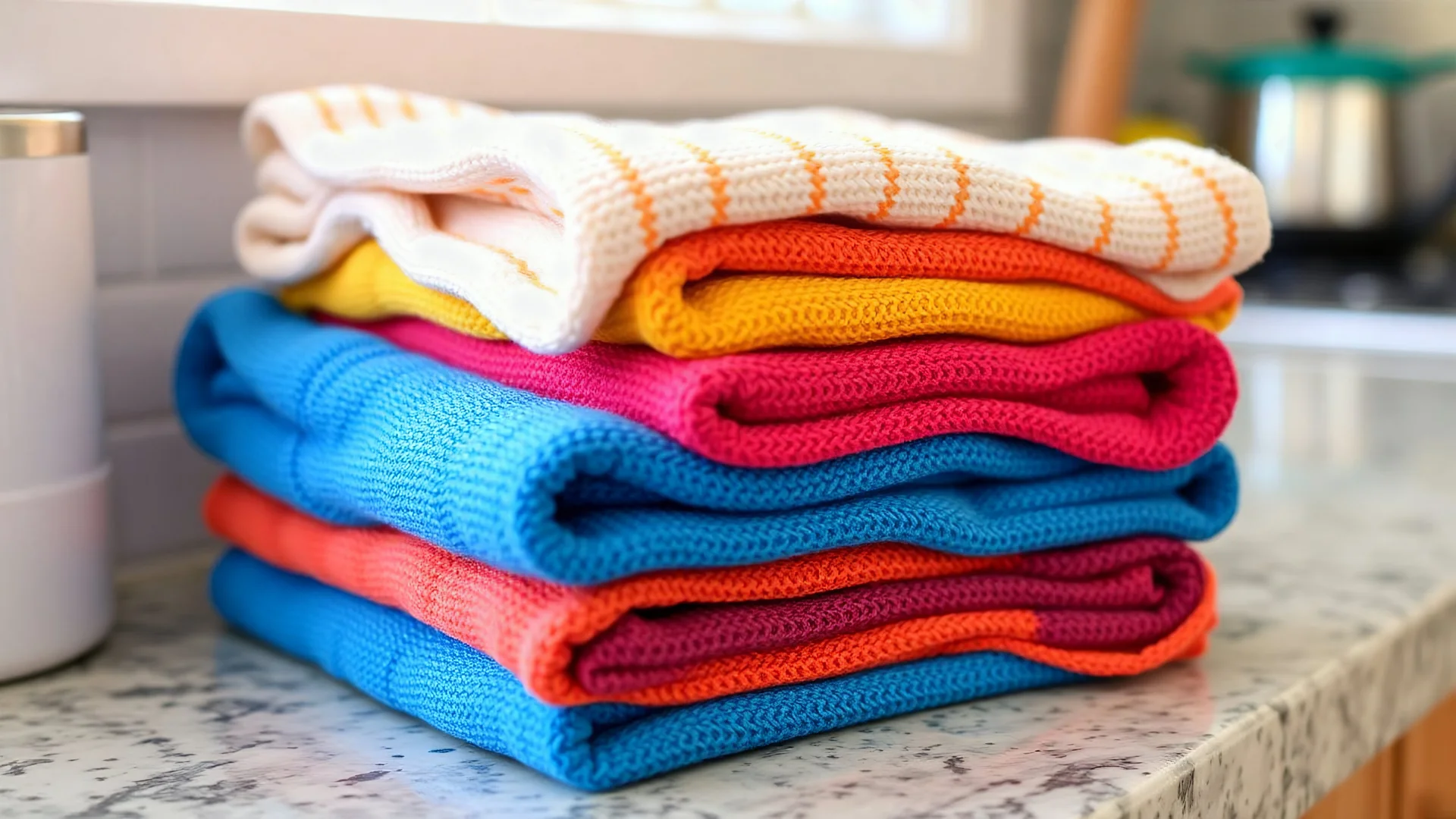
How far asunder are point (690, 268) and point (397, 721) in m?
0.23

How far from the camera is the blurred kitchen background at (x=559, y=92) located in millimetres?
768

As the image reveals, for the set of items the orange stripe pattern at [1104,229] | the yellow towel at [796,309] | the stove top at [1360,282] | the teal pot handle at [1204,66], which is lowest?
the stove top at [1360,282]

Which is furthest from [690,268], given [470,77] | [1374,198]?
[1374,198]

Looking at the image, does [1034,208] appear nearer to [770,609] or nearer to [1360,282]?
[770,609]

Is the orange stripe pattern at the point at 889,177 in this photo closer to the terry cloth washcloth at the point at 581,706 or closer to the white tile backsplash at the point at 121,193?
the terry cloth washcloth at the point at 581,706

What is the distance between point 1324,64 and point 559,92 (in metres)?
0.99

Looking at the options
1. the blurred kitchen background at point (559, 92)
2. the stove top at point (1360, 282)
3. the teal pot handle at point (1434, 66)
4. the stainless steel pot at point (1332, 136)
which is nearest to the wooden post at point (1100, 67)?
the blurred kitchen background at point (559, 92)

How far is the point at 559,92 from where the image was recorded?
38.1 inches

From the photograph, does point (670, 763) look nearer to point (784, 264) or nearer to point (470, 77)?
point (784, 264)

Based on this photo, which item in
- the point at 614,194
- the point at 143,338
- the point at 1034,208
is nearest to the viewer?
the point at 614,194

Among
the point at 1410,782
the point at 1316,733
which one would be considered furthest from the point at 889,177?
the point at 1410,782

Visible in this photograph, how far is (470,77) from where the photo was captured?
0.91 m

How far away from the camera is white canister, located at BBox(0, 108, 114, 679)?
23.5 inches

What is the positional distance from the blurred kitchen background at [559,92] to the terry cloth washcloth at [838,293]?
211 millimetres
